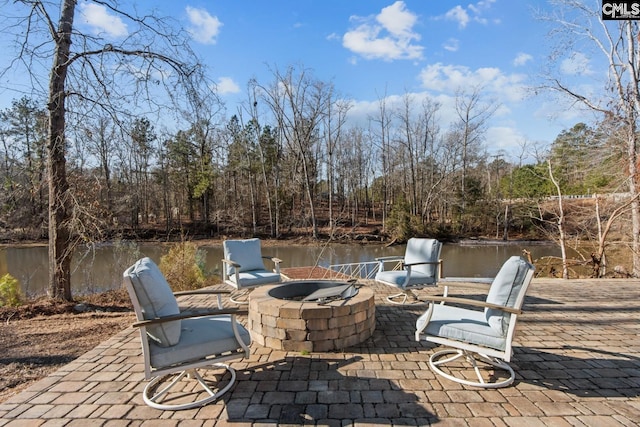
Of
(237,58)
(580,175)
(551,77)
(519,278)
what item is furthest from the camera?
(580,175)

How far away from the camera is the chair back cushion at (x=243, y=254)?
450cm

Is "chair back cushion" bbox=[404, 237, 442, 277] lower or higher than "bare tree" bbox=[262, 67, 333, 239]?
lower

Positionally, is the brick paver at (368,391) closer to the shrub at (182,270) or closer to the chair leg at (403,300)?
the chair leg at (403,300)

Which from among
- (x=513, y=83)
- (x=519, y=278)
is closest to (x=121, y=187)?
(x=513, y=83)

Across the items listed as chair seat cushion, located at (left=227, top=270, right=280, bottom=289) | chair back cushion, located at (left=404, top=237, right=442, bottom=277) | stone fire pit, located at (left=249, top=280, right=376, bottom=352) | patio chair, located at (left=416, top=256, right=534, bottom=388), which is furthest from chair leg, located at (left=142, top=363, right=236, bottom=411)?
chair back cushion, located at (left=404, top=237, right=442, bottom=277)

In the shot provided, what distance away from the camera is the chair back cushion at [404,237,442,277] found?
4211 millimetres

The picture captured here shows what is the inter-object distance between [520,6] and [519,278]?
948 centimetres

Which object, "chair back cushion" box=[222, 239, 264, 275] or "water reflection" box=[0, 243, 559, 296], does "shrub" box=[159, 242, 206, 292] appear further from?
"chair back cushion" box=[222, 239, 264, 275]

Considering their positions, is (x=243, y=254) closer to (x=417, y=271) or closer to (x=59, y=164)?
(x=417, y=271)

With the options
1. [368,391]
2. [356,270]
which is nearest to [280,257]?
[356,270]

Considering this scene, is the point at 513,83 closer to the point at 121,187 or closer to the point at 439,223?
the point at 439,223

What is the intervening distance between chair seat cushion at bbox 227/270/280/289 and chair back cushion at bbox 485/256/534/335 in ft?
8.90

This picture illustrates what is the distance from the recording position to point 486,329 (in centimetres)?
226

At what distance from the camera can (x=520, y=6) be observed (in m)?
8.48
